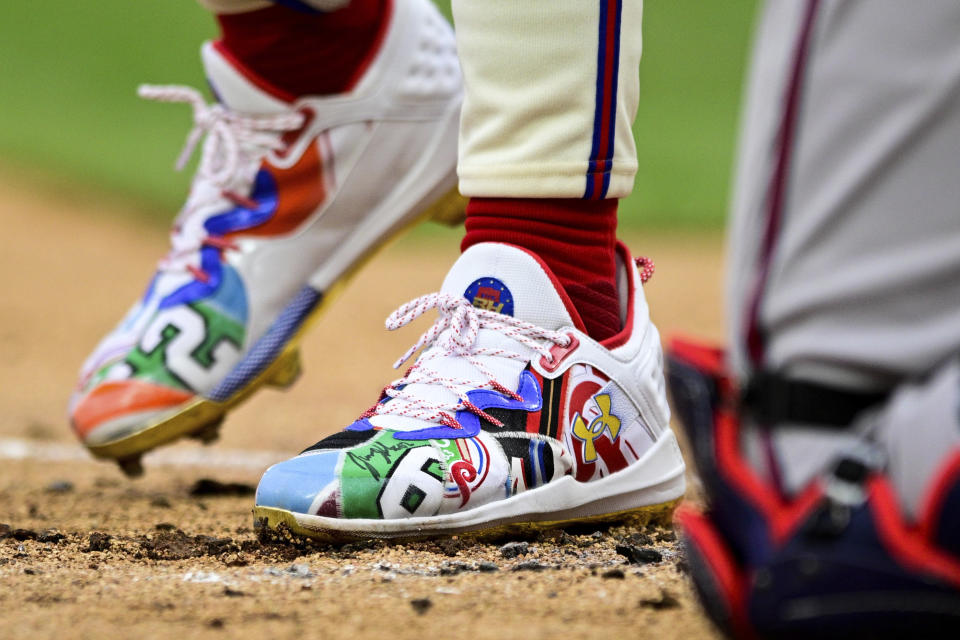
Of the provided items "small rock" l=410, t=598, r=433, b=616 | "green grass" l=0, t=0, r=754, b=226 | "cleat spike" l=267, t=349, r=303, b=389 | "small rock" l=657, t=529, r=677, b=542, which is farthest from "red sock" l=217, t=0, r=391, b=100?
"green grass" l=0, t=0, r=754, b=226

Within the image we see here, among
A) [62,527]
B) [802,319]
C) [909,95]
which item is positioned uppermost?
[909,95]

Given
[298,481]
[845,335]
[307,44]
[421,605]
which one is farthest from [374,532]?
[307,44]

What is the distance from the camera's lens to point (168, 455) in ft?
6.35

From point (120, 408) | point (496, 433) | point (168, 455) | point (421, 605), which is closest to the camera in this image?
point (421, 605)

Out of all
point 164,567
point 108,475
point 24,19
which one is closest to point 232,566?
point 164,567

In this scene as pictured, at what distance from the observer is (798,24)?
0.54 m

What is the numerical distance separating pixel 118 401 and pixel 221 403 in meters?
0.12

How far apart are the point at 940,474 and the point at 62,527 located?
0.88m

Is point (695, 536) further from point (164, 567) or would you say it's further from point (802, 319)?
point (164, 567)

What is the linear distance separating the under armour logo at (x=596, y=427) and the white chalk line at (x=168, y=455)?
0.85m

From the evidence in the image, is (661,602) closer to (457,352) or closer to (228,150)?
(457,352)

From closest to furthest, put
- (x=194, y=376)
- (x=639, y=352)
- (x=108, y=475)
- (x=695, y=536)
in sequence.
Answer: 1. (x=695, y=536)
2. (x=639, y=352)
3. (x=194, y=376)
4. (x=108, y=475)

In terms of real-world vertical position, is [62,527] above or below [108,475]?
above

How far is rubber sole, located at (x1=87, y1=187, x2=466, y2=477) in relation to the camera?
4.37 feet
